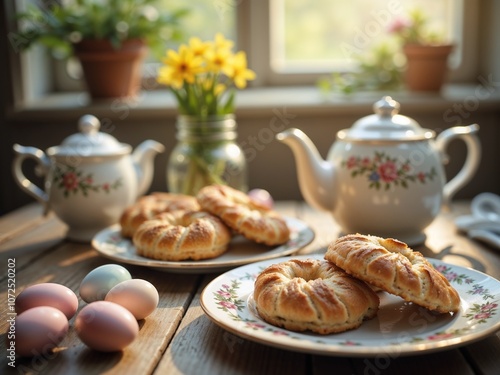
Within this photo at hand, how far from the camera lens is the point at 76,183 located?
138 centimetres

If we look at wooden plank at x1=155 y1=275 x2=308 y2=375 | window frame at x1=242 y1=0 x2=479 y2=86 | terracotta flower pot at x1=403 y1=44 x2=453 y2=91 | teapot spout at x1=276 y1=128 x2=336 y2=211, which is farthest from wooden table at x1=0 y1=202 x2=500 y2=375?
window frame at x1=242 y1=0 x2=479 y2=86

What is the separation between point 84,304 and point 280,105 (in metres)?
1.15

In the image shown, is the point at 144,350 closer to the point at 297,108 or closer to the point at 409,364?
the point at 409,364

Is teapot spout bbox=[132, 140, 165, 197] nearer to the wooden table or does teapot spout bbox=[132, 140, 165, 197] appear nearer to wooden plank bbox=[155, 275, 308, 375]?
the wooden table

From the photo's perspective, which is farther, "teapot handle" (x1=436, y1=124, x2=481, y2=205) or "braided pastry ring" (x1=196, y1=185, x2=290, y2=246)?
"teapot handle" (x1=436, y1=124, x2=481, y2=205)

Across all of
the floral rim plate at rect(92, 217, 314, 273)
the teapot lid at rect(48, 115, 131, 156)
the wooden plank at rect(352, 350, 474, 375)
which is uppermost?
the teapot lid at rect(48, 115, 131, 156)

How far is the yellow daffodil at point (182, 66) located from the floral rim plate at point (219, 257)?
380 millimetres

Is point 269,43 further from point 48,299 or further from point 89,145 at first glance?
point 48,299

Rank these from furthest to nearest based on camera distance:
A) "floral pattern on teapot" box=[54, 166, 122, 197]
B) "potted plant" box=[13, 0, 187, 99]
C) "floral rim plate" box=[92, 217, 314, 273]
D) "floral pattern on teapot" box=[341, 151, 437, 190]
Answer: "potted plant" box=[13, 0, 187, 99] < "floral pattern on teapot" box=[54, 166, 122, 197] < "floral pattern on teapot" box=[341, 151, 437, 190] < "floral rim plate" box=[92, 217, 314, 273]

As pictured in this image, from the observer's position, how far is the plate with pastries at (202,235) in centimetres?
112

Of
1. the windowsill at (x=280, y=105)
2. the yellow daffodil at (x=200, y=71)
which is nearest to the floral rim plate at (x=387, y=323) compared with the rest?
the yellow daffodil at (x=200, y=71)

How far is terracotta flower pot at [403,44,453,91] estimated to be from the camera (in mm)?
2051

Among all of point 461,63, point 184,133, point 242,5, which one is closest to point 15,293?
point 184,133

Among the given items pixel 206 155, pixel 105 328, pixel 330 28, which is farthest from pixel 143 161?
pixel 330 28
